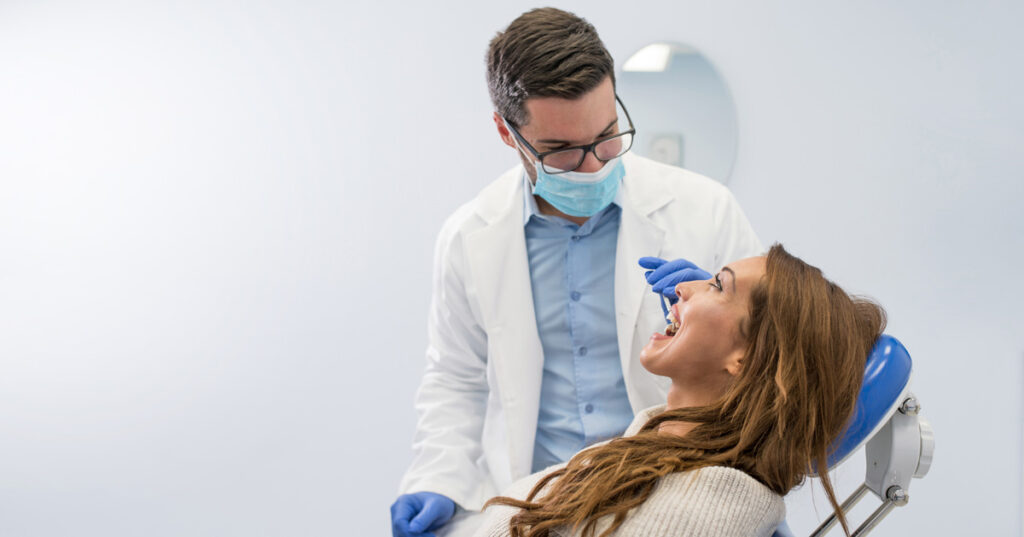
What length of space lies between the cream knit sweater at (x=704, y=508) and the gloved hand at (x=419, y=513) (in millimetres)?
478

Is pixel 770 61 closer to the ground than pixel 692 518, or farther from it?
farther from it

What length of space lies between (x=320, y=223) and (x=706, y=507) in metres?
1.71

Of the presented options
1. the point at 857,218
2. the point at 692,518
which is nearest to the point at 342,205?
the point at 857,218

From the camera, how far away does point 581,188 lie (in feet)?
4.93

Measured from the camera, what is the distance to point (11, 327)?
2471mm

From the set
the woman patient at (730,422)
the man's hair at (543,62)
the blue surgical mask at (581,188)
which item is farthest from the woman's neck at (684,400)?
the man's hair at (543,62)

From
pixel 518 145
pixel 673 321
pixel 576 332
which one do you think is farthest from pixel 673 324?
pixel 518 145

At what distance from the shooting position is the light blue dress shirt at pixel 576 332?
63.2 inches

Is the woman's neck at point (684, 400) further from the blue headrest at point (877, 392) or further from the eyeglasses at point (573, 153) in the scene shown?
the eyeglasses at point (573, 153)

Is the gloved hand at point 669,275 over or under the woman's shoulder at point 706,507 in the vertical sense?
over

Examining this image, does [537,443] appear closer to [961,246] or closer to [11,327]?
[961,246]

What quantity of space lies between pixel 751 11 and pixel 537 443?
1.41m

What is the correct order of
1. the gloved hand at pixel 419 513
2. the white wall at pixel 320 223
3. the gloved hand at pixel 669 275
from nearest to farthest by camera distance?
the gloved hand at pixel 669 275
the gloved hand at pixel 419 513
the white wall at pixel 320 223

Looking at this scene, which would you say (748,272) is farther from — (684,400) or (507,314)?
(507,314)
